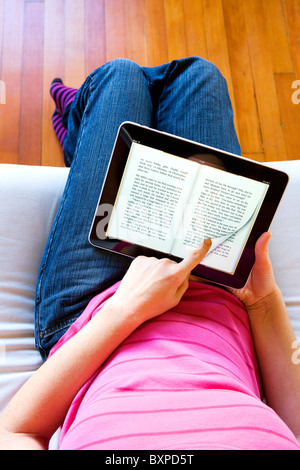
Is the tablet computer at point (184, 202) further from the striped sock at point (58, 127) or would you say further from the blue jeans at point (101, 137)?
the striped sock at point (58, 127)

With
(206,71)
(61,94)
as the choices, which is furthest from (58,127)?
(206,71)

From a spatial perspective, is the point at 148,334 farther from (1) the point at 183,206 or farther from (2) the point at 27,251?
(2) the point at 27,251

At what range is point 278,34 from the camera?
1282 mm

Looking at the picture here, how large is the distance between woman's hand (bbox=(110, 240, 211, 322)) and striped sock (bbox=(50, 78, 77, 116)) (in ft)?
2.08

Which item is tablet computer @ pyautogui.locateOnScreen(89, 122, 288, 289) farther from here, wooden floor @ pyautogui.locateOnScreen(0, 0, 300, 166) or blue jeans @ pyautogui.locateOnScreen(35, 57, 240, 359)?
wooden floor @ pyautogui.locateOnScreen(0, 0, 300, 166)

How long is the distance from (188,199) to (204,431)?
340 mm

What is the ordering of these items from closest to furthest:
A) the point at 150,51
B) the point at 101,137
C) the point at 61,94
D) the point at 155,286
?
the point at 155,286
the point at 101,137
the point at 61,94
the point at 150,51

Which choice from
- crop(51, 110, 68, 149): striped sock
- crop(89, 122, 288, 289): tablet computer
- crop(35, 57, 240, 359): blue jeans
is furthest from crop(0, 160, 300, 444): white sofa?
crop(51, 110, 68, 149): striped sock

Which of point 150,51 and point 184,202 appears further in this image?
point 150,51

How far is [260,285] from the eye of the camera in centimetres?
66

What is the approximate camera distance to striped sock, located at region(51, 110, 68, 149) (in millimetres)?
1092

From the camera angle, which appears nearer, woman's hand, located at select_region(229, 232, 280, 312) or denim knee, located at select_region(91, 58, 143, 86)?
woman's hand, located at select_region(229, 232, 280, 312)

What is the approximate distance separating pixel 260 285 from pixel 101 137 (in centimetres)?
41
